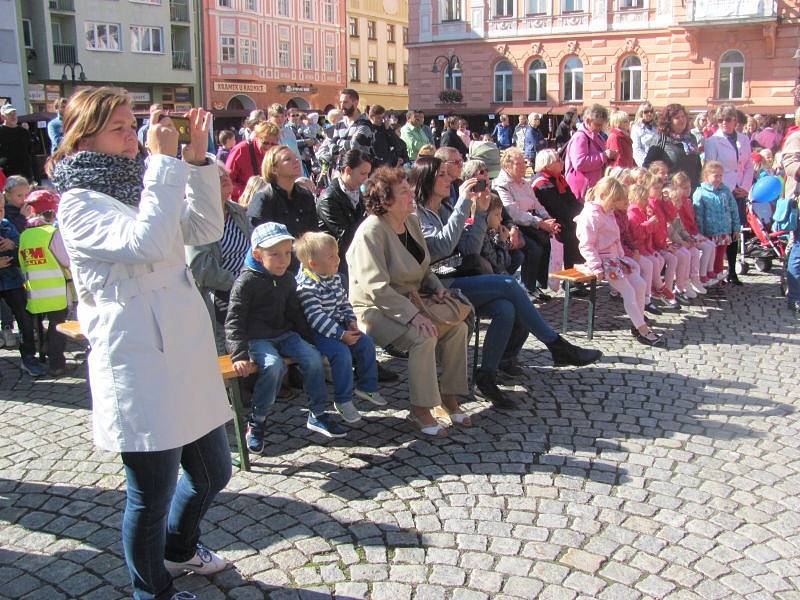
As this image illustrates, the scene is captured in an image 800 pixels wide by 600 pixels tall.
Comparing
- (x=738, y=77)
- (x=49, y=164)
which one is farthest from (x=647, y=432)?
(x=738, y=77)

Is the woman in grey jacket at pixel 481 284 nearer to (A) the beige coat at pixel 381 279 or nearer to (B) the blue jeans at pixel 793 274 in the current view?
(A) the beige coat at pixel 381 279

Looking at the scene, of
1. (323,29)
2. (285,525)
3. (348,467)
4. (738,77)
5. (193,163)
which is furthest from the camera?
(323,29)

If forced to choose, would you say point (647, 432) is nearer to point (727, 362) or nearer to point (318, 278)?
point (727, 362)

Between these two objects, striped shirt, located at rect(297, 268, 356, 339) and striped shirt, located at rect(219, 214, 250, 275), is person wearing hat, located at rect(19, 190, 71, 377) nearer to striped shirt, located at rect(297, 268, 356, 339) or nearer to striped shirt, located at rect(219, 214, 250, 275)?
striped shirt, located at rect(219, 214, 250, 275)

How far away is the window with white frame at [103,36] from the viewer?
42.3 m

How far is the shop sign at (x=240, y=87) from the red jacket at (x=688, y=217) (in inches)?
1748

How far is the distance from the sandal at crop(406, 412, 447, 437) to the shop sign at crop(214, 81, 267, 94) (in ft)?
155

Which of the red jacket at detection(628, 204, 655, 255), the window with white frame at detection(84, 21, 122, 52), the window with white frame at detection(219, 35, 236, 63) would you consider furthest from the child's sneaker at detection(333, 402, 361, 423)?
the window with white frame at detection(219, 35, 236, 63)

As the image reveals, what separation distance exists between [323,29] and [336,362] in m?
55.8

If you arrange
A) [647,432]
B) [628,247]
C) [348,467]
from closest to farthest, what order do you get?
[348,467] → [647,432] → [628,247]

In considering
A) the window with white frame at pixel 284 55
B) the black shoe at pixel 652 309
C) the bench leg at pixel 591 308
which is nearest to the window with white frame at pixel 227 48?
the window with white frame at pixel 284 55

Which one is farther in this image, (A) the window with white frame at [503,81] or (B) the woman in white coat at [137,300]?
(A) the window with white frame at [503,81]

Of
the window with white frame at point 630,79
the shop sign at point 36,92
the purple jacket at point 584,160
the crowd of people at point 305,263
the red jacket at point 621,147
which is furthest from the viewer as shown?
the shop sign at point 36,92

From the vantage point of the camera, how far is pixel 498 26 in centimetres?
3925
